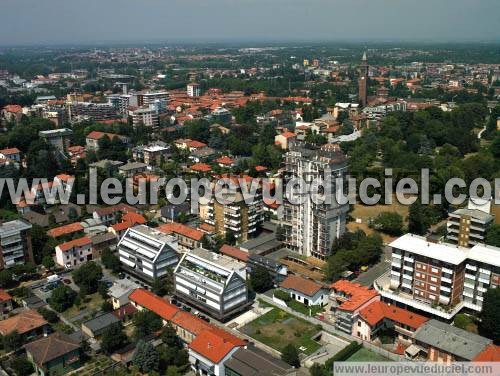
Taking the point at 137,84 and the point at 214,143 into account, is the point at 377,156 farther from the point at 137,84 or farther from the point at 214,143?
the point at 137,84

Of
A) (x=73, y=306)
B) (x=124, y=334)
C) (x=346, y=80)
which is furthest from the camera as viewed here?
(x=346, y=80)

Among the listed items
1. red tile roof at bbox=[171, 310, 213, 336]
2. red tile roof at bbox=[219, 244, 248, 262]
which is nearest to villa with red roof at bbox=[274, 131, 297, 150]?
red tile roof at bbox=[219, 244, 248, 262]

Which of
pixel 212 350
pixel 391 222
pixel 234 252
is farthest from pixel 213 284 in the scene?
pixel 391 222

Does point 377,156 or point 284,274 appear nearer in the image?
point 284,274

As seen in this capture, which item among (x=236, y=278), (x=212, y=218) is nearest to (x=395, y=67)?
(x=212, y=218)

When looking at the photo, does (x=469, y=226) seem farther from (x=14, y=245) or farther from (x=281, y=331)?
(x=14, y=245)

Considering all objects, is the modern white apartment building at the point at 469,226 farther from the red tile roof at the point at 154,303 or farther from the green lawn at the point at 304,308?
the red tile roof at the point at 154,303

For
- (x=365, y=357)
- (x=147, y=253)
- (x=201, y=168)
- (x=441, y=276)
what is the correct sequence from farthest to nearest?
(x=201, y=168) < (x=147, y=253) < (x=441, y=276) < (x=365, y=357)

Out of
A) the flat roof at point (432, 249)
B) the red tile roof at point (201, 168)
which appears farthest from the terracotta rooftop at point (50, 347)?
the red tile roof at point (201, 168)
